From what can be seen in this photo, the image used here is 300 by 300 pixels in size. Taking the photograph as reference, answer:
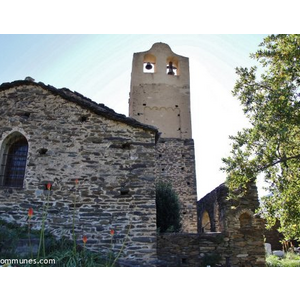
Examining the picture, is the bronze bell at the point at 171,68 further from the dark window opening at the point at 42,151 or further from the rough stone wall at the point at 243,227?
the dark window opening at the point at 42,151

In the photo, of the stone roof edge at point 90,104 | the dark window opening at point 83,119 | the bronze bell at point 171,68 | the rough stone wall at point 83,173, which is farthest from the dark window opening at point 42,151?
the bronze bell at point 171,68

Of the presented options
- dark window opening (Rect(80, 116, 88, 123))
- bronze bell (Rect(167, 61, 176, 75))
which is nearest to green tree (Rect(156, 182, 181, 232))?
dark window opening (Rect(80, 116, 88, 123))

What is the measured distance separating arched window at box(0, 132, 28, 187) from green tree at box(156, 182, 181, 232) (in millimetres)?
5223

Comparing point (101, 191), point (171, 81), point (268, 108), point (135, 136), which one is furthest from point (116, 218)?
point (171, 81)

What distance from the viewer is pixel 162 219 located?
11.1 metres

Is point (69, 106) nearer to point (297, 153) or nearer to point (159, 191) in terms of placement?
point (159, 191)

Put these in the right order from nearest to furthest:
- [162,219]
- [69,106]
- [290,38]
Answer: [290,38] → [69,106] → [162,219]

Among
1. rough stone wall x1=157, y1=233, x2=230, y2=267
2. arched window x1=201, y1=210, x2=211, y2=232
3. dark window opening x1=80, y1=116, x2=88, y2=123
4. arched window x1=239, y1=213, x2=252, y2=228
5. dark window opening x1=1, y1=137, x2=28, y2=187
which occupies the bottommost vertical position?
rough stone wall x1=157, y1=233, x2=230, y2=267

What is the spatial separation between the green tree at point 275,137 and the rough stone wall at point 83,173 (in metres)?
2.70

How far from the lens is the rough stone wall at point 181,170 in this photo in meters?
14.6

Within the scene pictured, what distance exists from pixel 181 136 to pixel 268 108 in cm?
856

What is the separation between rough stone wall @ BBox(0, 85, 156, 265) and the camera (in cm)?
734

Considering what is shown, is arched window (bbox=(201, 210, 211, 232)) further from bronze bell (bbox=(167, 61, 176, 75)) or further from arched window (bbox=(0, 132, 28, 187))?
arched window (bbox=(0, 132, 28, 187))

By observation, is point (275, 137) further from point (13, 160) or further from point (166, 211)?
point (13, 160)
